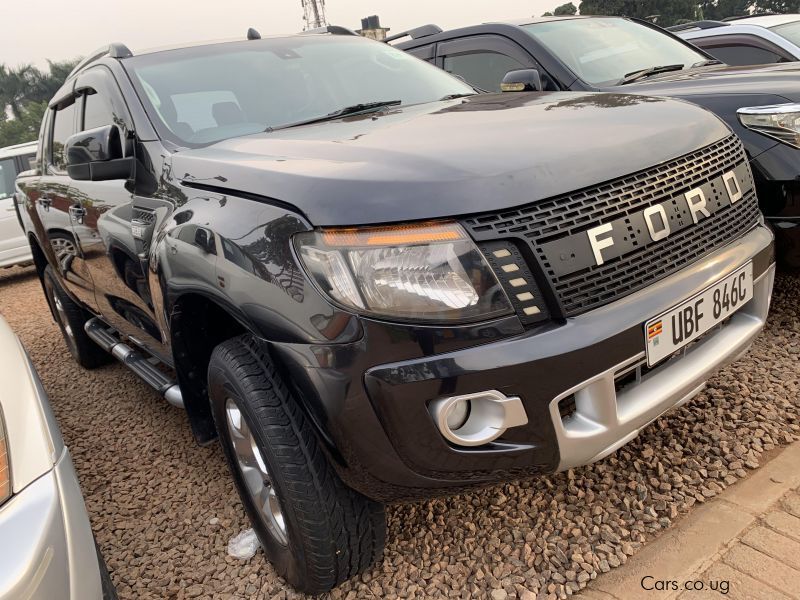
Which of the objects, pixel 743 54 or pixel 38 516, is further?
pixel 743 54

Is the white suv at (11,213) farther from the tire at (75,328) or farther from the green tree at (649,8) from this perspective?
the green tree at (649,8)

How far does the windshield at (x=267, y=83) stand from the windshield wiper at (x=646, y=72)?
124 centimetres

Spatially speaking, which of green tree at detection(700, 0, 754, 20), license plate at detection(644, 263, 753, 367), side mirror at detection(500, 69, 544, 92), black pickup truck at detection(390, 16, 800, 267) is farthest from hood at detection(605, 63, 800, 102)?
green tree at detection(700, 0, 754, 20)

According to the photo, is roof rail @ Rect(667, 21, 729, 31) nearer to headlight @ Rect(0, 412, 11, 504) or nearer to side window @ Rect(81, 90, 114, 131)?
side window @ Rect(81, 90, 114, 131)

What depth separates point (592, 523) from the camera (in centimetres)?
211

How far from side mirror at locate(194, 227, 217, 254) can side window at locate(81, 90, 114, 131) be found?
1100mm

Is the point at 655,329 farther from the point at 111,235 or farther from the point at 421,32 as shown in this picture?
the point at 421,32

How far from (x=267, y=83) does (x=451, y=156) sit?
1.37 metres

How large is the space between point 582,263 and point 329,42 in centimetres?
210

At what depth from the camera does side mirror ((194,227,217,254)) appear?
1794mm

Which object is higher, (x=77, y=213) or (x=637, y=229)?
(x=637, y=229)

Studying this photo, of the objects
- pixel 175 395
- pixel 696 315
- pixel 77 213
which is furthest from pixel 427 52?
pixel 696 315

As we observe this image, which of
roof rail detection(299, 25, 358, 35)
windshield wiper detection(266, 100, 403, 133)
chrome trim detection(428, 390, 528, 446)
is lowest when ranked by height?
chrome trim detection(428, 390, 528, 446)

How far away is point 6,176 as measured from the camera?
27.8ft
